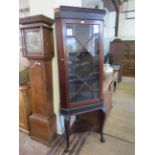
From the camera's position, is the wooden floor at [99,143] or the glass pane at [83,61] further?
the wooden floor at [99,143]

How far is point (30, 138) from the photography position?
7.03ft

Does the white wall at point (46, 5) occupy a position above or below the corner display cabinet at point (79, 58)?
above

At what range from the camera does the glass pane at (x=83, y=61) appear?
160 centimetres

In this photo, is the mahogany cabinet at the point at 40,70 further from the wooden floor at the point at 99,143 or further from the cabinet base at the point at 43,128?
the wooden floor at the point at 99,143

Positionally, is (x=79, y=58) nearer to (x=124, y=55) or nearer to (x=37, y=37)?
(x=37, y=37)

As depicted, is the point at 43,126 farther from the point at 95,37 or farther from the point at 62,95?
the point at 95,37

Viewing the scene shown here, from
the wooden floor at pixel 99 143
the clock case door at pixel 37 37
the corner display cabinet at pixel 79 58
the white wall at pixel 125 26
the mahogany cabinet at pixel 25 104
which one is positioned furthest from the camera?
the white wall at pixel 125 26

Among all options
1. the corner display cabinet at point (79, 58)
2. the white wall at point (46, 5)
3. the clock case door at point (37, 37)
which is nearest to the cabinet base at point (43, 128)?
the corner display cabinet at point (79, 58)

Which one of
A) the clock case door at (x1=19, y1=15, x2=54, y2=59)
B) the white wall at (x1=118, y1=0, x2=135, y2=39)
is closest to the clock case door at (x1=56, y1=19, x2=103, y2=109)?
the clock case door at (x1=19, y1=15, x2=54, y2=59)

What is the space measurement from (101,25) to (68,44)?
425 millimetres

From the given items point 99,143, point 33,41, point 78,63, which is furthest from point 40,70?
point 99,143

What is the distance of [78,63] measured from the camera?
1702mm

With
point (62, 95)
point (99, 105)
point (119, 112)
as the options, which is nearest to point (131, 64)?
point (119, 112)

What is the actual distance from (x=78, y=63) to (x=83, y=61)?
68mm
